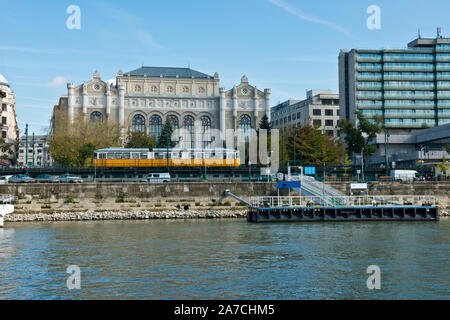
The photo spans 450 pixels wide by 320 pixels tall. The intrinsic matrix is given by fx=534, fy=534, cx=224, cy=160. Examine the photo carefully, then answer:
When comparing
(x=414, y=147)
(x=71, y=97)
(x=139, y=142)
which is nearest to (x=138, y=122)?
(x=71, y=97)

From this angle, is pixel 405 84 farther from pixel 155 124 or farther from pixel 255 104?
pixel 155 124

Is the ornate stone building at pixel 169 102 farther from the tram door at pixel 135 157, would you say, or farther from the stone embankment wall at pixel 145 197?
the stone embankment wall at pixel 145 197

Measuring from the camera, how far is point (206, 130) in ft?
479

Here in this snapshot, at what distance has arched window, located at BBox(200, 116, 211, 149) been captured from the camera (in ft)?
470

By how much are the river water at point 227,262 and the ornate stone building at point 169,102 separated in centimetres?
10104

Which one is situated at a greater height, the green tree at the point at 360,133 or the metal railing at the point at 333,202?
the green tree at the point at 360,133

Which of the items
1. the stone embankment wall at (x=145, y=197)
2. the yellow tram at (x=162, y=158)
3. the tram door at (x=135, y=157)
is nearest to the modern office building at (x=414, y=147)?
the yellow tram at (x=162, y=158)

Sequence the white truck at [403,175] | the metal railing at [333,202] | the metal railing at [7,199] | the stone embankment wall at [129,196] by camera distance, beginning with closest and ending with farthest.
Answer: the metal railing at [333,202] < the metal railing at [7,199] < the stone embankment wall at [129,196] < the white truck at [403,175]

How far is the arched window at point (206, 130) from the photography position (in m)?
143

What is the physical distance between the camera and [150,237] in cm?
3759
